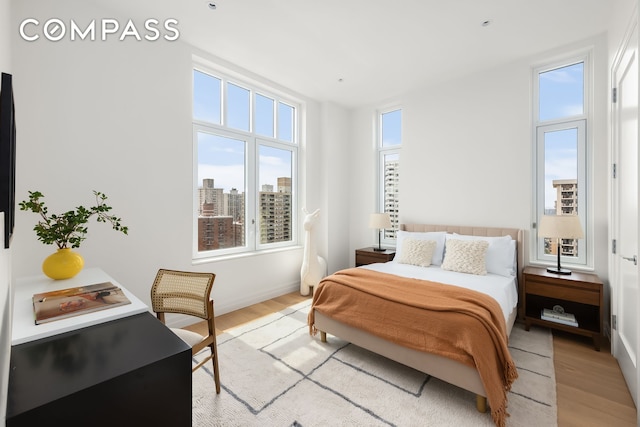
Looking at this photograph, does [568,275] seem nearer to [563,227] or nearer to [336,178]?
[563,227]

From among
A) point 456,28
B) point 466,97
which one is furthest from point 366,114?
point 456,28

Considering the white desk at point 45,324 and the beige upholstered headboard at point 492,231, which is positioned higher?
the beige upholstered headboard at point 492,231

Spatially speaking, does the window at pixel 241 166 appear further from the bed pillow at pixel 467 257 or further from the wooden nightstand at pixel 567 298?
the wooden nightstand at pixel 567 298

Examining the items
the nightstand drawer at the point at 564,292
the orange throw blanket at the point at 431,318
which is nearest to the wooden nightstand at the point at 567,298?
the nightstand drawer at the point at 564,292

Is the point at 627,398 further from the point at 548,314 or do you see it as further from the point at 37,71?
the point at 37,71

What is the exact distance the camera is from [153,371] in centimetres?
94

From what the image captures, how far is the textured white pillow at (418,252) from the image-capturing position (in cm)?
334

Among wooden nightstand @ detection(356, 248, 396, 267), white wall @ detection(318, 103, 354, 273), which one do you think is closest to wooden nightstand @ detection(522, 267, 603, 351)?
wooden nightstand @ detection(356, 248, 396, 267)

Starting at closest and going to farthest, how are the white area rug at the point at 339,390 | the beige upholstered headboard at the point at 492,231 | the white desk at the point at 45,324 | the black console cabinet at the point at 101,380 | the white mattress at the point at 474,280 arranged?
1. the black console cabinet at the point at 101,380
2. the white desk at the point at 45,324
3. the white area rug at the point at 339,390
4. the white mattress at the point at 474,280
5. the beige upholstered headboard at the point at 492,231

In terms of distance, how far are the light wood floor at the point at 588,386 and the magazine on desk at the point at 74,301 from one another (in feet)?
5.22

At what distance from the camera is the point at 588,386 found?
2057mm

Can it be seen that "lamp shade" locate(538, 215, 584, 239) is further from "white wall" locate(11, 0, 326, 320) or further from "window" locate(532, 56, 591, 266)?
"white wall" locate(11, 0, 326, 320)

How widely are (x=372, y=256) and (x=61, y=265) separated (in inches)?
131

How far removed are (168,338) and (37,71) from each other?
8.11 ft
